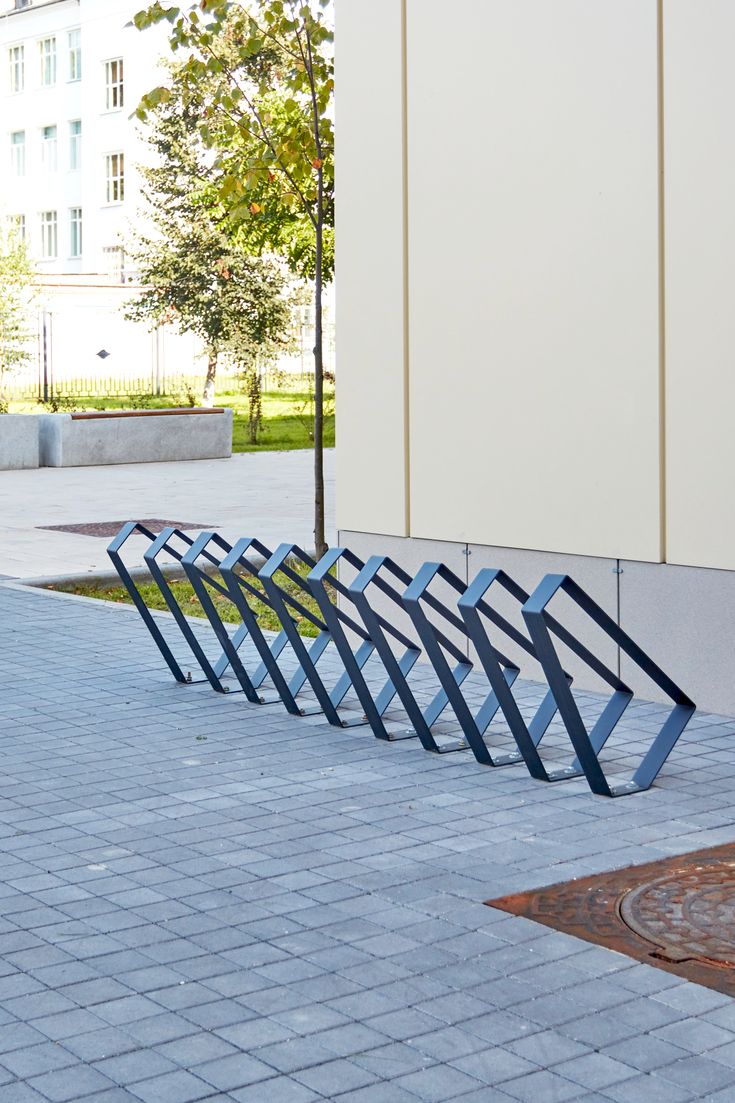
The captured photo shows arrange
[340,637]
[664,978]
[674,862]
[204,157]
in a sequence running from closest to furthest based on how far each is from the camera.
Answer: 1. [664,978]
2. [674,862]
3. [340,637]
4. [204,157]

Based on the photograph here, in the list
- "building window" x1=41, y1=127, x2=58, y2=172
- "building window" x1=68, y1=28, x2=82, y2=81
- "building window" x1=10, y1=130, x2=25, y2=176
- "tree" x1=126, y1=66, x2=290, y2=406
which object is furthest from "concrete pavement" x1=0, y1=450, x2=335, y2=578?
"building window" x1=10, y1=130, x2=25, y2=176

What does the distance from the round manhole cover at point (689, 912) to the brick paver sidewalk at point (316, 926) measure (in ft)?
0.76

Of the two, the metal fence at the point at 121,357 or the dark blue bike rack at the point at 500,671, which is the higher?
the metal fence at the point at 121,357

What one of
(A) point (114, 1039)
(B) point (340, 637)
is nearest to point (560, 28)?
(B) point (340, 637)

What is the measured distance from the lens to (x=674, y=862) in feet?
17.7

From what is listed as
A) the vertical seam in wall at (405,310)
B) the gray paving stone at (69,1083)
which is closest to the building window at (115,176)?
the vertical seam in wall at (405,310)

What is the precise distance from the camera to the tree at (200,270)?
35.3 m

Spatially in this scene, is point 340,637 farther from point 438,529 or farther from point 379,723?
point 438,529

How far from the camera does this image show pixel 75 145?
5544 centimetres

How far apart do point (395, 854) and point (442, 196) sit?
184 inches

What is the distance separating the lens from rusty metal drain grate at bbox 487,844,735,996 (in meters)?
4.50

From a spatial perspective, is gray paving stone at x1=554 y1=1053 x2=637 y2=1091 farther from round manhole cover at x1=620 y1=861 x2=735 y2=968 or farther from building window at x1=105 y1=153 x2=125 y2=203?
building window at x1=105 y1=153 x2=125 y2=203

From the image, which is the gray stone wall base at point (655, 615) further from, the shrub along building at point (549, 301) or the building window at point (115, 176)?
the building window at point (115, 176)

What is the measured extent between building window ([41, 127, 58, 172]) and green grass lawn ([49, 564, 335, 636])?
46.6 metres
